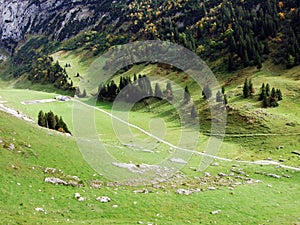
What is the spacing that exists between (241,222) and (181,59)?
103272 mm

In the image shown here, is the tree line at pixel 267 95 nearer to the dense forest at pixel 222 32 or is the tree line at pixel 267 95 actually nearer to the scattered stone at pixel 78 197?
the dense forest at pixel 222 32

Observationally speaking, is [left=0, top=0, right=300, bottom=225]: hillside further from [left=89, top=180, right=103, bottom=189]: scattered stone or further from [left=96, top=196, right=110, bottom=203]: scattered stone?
[left=89, top=180, right=103, bottom=189]: scattered stone

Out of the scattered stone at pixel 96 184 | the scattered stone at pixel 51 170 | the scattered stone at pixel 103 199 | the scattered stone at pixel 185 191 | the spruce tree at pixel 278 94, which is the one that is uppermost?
the spruce tree at pixel 278 94

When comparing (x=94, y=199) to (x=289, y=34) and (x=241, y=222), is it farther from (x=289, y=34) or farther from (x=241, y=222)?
(x=289, y=34)

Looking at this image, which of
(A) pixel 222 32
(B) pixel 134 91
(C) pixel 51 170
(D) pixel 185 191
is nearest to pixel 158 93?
(B) pixel 134 91

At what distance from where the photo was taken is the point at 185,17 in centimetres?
16900

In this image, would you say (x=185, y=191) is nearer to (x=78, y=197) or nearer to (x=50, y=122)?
(x=78, y=197)

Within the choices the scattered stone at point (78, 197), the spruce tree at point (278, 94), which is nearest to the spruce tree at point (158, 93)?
the spruce tree at point (278, 94)

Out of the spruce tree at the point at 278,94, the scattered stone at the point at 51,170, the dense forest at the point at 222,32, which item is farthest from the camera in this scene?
the dense forest at the point at 222,32

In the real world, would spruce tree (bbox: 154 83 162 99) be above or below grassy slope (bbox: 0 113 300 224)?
above

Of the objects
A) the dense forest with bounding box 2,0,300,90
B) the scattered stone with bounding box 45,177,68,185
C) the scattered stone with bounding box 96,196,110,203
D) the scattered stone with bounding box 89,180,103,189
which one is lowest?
the scattered stone with bounding box 96,196,110,203

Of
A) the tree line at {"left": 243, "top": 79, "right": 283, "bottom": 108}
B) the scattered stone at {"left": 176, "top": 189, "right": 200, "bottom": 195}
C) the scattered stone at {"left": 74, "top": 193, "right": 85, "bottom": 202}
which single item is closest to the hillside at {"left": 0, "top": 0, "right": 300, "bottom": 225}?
the scattered stone at {"left": 74, "top": 193, "right": 85, "bottom": 202}

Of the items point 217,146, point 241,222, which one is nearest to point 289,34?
point 217,146

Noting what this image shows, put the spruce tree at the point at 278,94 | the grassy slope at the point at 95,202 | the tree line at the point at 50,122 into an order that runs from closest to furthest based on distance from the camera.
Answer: the grassy slope at the point at 95,202
the tree line at the point at 50,122
the spruce tree at the point at 278,94
